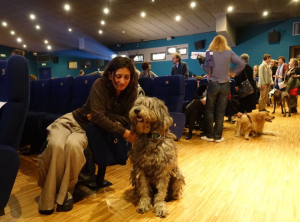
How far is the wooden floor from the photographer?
154 cm

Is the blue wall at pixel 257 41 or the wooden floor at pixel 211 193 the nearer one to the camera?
the wooden floor at pixel 211 193

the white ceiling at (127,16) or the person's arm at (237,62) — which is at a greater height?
the white ceiling at (127,16)

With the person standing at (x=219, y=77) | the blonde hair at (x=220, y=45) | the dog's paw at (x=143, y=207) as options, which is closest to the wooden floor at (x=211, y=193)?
the dog's paw at (x=143, y=207)

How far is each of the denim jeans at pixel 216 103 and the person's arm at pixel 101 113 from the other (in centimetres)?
222

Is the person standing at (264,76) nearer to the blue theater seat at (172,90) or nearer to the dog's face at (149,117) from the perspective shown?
the blue theater seat at (172,90)

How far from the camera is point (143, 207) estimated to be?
1.58 meters

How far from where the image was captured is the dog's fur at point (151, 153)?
1.51 metres

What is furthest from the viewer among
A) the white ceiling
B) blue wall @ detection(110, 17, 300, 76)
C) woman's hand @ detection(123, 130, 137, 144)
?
blue wall @ detection(110, 17, 300, 76)

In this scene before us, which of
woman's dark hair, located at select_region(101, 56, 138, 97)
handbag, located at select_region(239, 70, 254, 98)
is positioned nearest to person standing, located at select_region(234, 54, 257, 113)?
handbag, located at select_region(239, 70, 254, 98)

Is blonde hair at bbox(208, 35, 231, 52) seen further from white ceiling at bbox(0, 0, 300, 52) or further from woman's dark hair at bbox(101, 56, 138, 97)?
white ceiling at bbox(0, 0, 300, 52)

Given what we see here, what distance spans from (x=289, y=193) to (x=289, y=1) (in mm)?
7763

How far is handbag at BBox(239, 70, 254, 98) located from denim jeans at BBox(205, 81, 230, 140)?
2.42ft

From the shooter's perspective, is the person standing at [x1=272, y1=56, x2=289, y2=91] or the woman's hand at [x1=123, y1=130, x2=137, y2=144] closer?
the woman's hand at [x1=123, y1=130, x2=137, y2=144]

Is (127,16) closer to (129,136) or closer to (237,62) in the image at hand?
(237,62)
